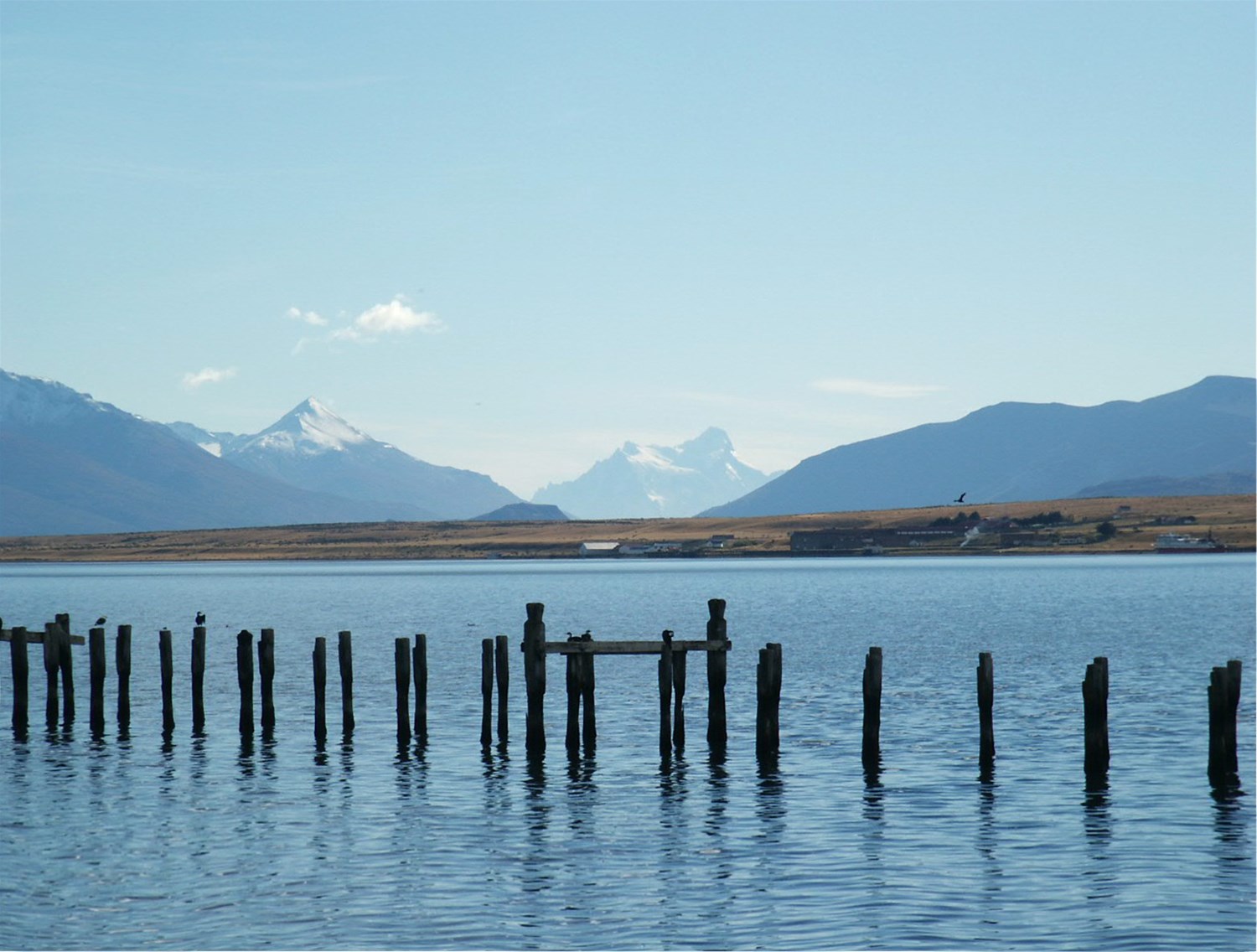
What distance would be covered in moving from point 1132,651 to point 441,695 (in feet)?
104

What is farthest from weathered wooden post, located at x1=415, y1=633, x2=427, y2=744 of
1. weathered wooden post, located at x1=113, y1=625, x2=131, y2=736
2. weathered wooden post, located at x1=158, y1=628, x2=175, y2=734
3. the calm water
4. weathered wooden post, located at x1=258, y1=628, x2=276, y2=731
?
weathered wooden post, located at x1=113, y1=625, x2=131, y2=736

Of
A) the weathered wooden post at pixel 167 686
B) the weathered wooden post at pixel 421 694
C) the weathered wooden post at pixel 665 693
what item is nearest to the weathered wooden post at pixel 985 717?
the weathered wooden post at pixel 665 693

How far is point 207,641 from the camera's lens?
257 feet

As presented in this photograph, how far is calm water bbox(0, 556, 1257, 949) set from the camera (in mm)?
21672

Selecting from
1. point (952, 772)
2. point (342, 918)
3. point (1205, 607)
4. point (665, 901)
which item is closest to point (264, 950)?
point (342, 918)

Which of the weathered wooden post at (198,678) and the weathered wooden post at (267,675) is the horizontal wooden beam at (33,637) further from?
the weathered wooden post at (267,675)

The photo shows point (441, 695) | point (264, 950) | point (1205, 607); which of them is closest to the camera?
Answer: point (264, 950)

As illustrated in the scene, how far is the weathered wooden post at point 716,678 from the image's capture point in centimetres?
3422

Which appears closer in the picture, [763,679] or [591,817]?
[591,817]

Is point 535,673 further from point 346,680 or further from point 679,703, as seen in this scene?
point 346,680

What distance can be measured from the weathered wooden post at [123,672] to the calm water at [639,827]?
48 cm

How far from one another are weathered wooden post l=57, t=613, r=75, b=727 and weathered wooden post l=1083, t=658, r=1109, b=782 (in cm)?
2534

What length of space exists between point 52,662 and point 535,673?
14.6 metres

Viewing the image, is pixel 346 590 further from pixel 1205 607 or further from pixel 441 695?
pixel 441 695
